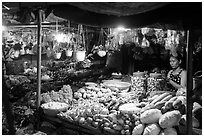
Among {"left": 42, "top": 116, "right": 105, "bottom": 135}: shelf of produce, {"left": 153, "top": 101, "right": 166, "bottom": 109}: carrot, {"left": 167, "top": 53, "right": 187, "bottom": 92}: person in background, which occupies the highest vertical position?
{"left": 167, "top": 53, "right": 187, "bottom": 92}: person in background

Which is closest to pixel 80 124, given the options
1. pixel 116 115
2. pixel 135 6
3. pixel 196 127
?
pixel 116 115

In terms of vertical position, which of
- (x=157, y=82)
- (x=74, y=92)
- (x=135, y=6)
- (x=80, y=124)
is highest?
(x=135, y=6)

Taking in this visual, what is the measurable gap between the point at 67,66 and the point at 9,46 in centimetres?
322

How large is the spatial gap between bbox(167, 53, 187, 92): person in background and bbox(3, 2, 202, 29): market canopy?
2.39m

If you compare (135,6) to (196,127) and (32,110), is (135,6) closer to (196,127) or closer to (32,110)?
(196,127)

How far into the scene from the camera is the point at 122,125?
4.07 metres

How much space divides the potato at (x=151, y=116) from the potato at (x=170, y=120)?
163 mm

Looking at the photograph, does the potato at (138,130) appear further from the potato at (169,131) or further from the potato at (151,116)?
the potato at (169,131)

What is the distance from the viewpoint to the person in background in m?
5.43

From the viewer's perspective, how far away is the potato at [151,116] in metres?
3.86

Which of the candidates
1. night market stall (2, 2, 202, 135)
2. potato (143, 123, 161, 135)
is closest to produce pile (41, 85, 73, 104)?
night market stall (2, 2, 202, 135)

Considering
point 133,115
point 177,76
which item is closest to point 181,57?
point 177,76

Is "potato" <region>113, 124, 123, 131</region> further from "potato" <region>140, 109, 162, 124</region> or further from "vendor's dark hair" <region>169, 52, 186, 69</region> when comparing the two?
"vendor's dark hair" <region>169, 52, 186, 69</region>

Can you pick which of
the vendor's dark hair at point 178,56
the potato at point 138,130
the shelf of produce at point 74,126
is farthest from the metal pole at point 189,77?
the vendor's dark hair at point 178,56
